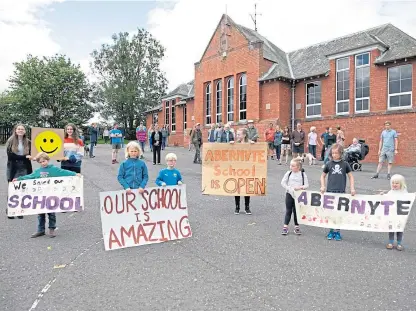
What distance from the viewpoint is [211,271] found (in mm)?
4395

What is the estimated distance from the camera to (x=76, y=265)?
4625mm

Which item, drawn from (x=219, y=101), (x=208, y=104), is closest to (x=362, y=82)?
(x=219, y=101)

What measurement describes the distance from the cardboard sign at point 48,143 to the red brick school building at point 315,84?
17.1 meters

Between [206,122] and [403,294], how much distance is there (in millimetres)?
27300

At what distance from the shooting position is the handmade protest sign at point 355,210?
5.63m

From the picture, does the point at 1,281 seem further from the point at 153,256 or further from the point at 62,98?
the point at 62,98

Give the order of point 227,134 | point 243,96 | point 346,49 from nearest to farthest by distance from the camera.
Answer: point 227,134 → point 346,49 → point 243,96

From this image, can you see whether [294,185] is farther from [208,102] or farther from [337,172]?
[208,102]

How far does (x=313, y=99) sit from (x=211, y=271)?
2156 cm

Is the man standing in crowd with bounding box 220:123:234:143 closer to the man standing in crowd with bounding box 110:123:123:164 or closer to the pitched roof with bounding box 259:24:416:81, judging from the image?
the man standing in crowd with bounding box 110:123:123:164

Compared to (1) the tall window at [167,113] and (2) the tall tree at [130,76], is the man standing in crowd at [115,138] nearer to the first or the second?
(1) the tall window at [167,113]

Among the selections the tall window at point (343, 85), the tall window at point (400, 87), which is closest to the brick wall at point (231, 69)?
the tall window at point (343, 85)

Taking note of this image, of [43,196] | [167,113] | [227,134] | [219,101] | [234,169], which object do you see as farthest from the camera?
[167,113]

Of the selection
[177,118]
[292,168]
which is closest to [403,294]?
[292,168]
